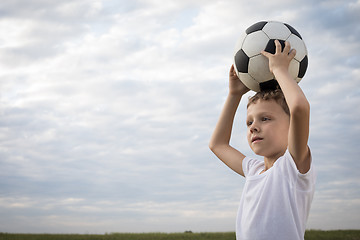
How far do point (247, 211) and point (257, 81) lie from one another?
1491 mm

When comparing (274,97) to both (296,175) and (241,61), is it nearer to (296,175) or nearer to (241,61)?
(241,61)

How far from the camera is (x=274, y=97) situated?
3.84 m

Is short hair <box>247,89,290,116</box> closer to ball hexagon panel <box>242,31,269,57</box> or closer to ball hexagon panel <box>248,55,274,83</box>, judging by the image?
ball hexagon panel <box>248,55,274,83</box>

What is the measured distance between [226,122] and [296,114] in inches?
64.9

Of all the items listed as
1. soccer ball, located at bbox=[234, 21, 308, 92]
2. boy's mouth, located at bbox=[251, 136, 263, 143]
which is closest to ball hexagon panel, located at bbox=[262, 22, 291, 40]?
soccer ball, located at bbox=[234, 21, 308, 92]

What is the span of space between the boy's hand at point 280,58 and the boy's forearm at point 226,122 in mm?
1019

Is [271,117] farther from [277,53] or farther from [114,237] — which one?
[114,237]

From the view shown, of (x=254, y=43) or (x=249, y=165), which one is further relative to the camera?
(x=249, y=165)

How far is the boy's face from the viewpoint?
3.74 m

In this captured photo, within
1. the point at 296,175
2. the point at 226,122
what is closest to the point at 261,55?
the point at 226,122

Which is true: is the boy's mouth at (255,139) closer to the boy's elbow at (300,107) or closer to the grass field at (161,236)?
the boy's elbow at (300,107)

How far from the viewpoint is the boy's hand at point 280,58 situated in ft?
12.0

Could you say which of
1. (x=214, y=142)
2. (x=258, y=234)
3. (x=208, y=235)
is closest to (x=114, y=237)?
(x=208, y=235)

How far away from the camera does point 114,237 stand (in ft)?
56.0
